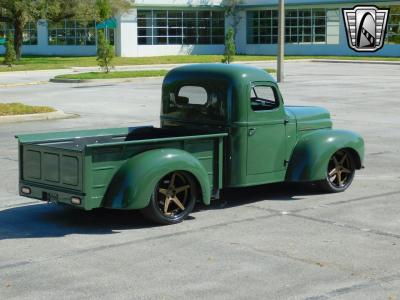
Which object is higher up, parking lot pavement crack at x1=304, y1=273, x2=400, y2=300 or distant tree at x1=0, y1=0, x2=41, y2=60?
distant tree at x1=0, y1=0, x2=41, y2=60

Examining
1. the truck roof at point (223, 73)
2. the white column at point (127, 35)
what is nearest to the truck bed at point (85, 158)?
the truck roof at point (223, 73)

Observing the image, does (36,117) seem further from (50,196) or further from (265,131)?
(50,196)

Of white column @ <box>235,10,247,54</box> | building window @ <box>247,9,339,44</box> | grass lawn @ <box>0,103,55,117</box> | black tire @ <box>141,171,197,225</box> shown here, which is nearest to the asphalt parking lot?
black tire @ <box>141,171,197,225</box>

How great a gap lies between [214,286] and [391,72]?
112 feet

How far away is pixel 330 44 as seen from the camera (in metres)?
61.3

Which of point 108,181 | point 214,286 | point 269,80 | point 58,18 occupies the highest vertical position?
point 58,18

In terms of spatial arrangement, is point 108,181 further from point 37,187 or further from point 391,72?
point 391,72

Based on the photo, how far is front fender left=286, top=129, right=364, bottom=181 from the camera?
10.3 metres

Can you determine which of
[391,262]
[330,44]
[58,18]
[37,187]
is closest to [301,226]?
[391,262]

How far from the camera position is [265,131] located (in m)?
10.0

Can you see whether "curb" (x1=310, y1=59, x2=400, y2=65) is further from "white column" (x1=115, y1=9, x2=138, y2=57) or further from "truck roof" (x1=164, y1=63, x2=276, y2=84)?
"truck roof" (x1=164, y1=63, x2=276, y2=84)

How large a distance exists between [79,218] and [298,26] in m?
55.5

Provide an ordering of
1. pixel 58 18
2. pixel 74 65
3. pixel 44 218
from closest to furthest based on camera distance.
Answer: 1. pixel 44 218
2. pixel 74 65
3. pixel 58 18

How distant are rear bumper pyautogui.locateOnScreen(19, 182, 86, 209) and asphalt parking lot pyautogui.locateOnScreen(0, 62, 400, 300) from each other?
332 mm
